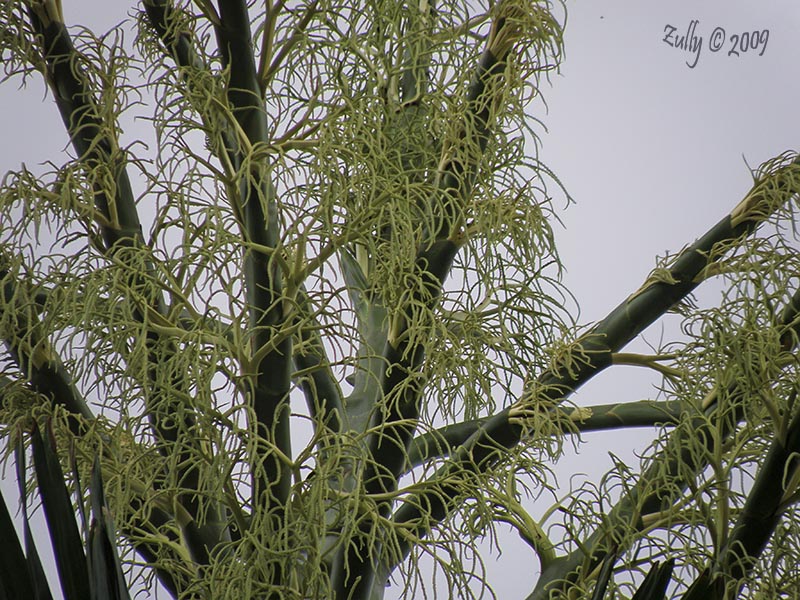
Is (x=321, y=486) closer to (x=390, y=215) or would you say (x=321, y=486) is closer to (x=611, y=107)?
(x=390, y=215)

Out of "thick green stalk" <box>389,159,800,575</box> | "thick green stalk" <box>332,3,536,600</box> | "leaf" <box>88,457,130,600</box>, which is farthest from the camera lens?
"thick green stalk" <box>389,159,800,575</box>

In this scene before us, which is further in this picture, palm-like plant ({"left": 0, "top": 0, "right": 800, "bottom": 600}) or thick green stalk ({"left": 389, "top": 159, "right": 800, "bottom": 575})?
thick green stalk ({"left": 389, "top": 159, "right": 800, "bottom": 575})

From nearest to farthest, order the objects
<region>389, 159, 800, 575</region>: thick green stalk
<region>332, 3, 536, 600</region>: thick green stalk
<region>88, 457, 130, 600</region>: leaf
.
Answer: <region>88, 457, 130, 600</region>: leaf, <region>332, 3, 536, 600</region>: thick green stalk, <region>389, 159, 800, 575</region>: thick green stalk

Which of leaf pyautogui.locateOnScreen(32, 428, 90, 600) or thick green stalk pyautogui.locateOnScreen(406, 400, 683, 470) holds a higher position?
thick green stalk pyautogui.locateOnScreen(406, 400, 683, 470)

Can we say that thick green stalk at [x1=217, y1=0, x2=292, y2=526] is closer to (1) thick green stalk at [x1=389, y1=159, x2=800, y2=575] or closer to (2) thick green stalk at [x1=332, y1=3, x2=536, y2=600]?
(2) thick green stalk at [x1=332, y1=3, x2=536, y2=600]

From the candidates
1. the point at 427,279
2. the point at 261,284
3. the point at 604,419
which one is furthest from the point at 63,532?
the point at 604,419

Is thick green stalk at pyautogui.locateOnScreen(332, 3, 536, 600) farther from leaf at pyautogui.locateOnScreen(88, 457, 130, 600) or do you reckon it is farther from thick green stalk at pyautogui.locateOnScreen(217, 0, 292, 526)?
leaf at pyautogui.locateOnScreen(88, 457, 130, 600)

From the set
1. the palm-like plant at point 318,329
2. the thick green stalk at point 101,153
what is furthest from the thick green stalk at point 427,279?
the thick green stalk at point 101,153

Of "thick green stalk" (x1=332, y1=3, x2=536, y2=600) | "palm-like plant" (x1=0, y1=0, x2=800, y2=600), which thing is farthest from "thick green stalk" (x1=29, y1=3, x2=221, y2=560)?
"thick green stalk" (x1=332, y1=3, x2=536, y2=600)

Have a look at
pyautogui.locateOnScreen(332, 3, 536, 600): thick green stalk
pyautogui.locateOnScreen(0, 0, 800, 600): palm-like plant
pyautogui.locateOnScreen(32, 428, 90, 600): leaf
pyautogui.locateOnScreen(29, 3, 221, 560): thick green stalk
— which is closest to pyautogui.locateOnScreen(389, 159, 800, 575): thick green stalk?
pyautogui.locateOnScreen(0, 0, 800, 600): palm-like plant

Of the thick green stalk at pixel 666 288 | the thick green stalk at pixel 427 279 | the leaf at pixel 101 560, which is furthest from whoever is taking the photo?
the thick green stalk at pixel 666 288

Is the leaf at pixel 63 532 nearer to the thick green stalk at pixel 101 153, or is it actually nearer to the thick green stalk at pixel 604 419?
the thick green stalk at pixel 101 153

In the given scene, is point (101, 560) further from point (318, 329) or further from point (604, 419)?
point (604, 419)

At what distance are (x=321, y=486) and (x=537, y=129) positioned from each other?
1.06 m
